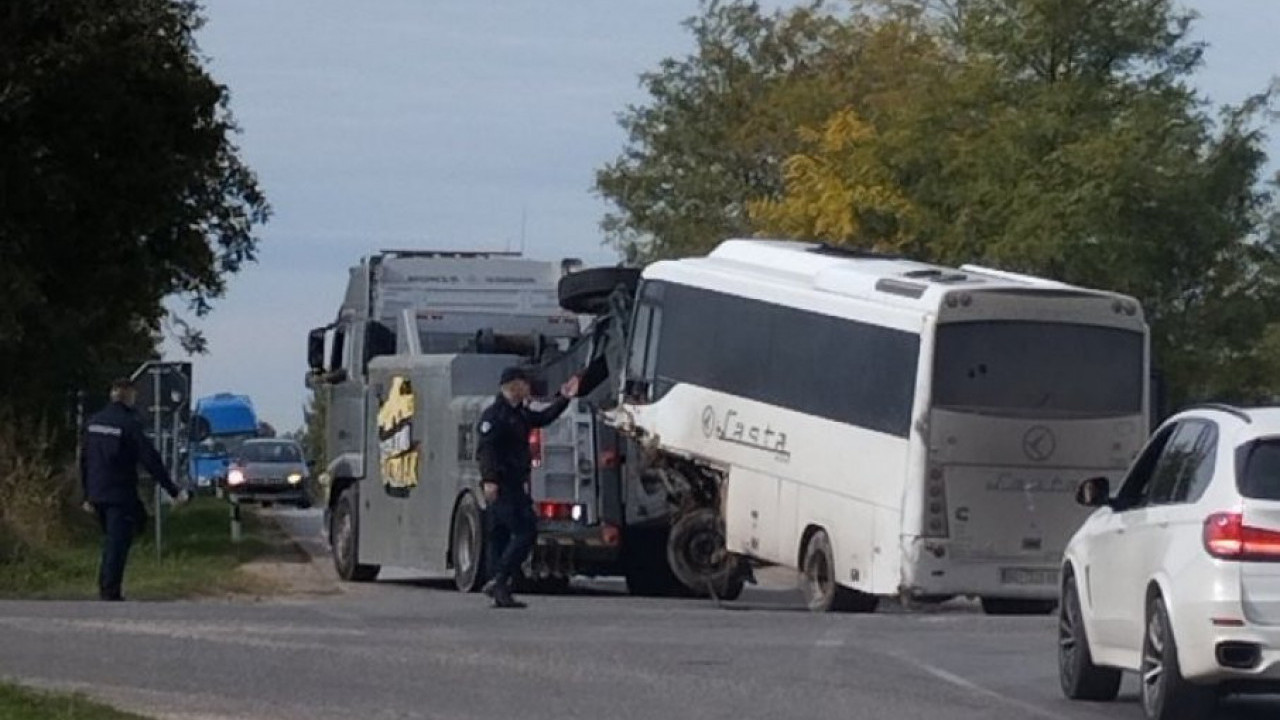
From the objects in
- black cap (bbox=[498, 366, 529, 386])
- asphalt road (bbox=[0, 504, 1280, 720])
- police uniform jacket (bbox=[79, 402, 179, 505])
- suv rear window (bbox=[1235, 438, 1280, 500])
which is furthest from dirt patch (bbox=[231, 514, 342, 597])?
suv rear window (bbox=[1235, 438, 1280, 500])

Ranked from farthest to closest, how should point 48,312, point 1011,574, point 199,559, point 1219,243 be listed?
point 1219,243 → point 48,312 → point 199,559 → point 1011,574

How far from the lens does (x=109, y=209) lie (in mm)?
39219

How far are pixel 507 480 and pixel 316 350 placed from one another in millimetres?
11137

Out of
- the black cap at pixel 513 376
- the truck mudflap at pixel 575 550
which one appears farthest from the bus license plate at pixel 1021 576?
the truck mudflap at pixel 575 550

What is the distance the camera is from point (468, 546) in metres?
29.1

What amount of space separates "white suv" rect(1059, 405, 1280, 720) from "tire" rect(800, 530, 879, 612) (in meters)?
10.4

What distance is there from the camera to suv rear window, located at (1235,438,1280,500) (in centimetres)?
1398

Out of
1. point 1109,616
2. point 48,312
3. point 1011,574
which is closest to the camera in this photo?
point 1109,616

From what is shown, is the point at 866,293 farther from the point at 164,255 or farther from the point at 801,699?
the point at 164,255

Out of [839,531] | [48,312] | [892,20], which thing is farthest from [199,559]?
[892,20]

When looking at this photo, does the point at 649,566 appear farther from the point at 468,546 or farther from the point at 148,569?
the point at 148,569

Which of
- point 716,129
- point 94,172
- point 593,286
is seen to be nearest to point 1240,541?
point 593,286

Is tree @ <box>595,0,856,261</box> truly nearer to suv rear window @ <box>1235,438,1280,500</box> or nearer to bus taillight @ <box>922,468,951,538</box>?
bus taillight @ <box>922,468,951,538</box>

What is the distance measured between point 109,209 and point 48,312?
162cm
